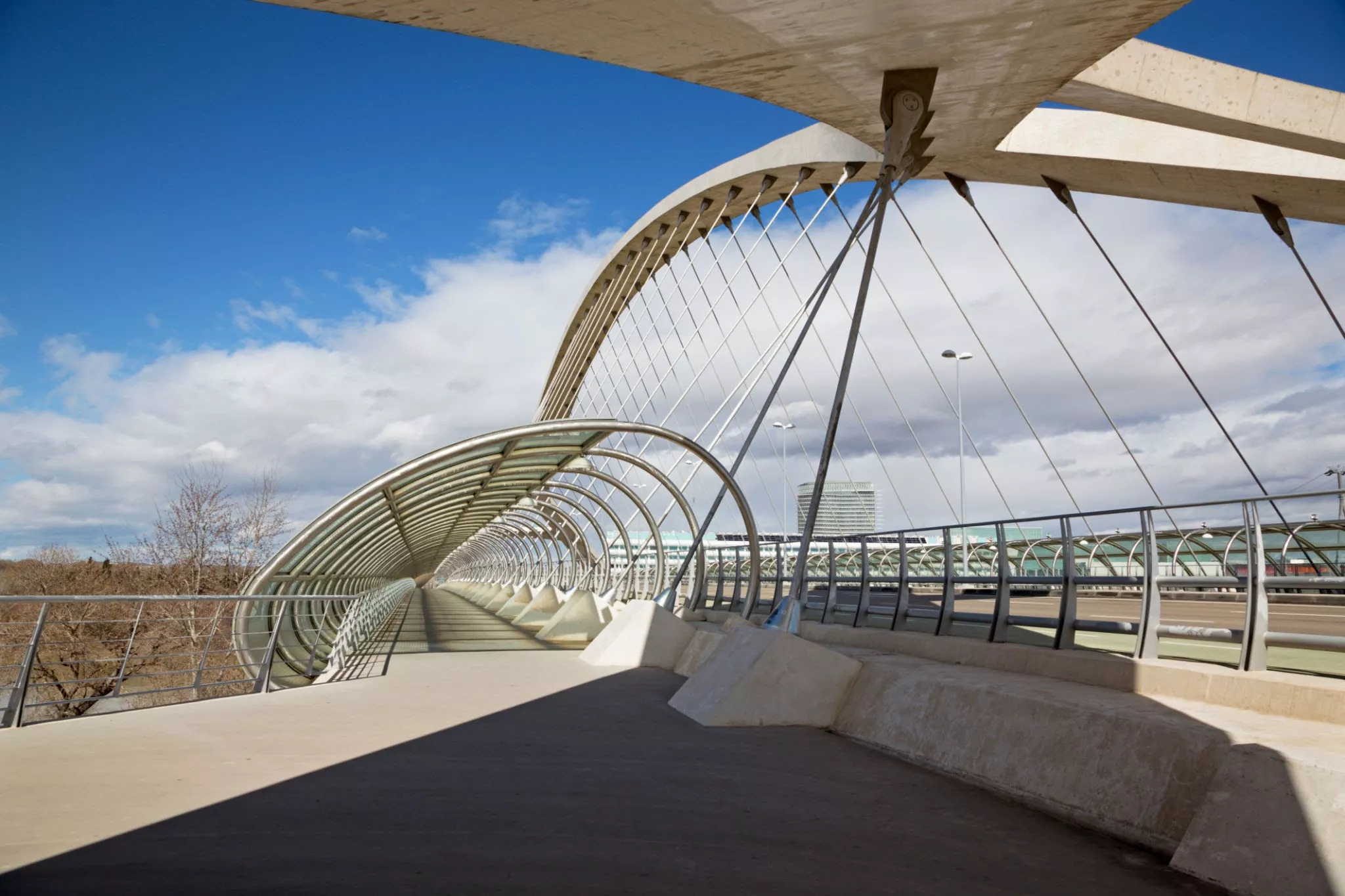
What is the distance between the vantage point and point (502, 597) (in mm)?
46719

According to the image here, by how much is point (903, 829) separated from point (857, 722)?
9.15 ft

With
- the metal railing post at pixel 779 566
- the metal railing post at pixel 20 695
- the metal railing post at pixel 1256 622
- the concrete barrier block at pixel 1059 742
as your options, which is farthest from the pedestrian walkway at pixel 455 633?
the metal railing post at pixel 1256 622

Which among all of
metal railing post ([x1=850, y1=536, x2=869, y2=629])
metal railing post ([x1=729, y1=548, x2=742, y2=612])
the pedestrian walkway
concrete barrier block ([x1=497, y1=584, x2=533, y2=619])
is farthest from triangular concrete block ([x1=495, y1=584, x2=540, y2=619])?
metal railing post ([x1=850, y1=536, x2=869, y2=629])

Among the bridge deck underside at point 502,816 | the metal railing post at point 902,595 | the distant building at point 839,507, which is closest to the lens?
the bridge deck underside at point 502,816

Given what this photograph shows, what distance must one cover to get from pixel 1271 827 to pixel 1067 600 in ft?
11.4

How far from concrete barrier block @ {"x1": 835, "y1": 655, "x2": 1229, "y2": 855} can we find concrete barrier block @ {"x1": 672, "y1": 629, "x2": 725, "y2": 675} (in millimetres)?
4905

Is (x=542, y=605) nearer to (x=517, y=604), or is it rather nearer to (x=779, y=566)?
(x=517, y=604)

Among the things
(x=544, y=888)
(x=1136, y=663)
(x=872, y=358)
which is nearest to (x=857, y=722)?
(x=1136, y=663)

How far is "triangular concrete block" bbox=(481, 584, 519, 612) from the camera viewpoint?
3894 centimetres

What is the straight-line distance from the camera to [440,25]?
25.1 ft

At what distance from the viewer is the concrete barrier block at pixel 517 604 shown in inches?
1353

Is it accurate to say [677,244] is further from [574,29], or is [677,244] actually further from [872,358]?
[574,29]

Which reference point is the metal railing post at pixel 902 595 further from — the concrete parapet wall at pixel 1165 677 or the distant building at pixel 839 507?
the distant building at pixel 839 507

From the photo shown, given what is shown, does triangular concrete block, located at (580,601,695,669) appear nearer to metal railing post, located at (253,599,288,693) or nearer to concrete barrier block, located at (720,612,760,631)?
concrete barrier block, located at (720,612,760,631)
